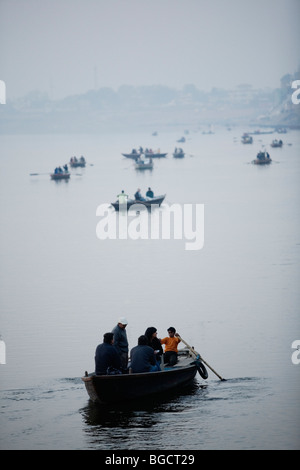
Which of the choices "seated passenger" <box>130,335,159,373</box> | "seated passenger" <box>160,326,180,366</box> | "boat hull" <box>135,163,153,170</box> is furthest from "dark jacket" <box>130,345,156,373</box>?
"boat hull" <box>135,163,153,170</box>

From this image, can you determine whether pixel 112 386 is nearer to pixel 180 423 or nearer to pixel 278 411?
pixel 180 423

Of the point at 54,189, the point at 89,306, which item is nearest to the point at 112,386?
the point at 89,306

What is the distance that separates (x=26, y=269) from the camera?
1139 inches

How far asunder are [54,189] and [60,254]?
1045 inches

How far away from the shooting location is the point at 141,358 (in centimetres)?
1501

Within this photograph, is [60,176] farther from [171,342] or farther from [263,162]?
[171,342]

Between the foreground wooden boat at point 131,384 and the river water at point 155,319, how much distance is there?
7.4 inches

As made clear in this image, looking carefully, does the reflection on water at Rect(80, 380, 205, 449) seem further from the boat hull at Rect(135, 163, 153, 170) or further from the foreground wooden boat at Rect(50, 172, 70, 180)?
the boat hull at Rect(135, 163, 153, 170)

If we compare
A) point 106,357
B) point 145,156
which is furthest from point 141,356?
point 145,156

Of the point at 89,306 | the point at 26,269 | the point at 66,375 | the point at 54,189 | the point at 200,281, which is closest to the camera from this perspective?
the point at 66,375

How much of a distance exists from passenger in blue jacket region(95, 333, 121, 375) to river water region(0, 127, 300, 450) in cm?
72

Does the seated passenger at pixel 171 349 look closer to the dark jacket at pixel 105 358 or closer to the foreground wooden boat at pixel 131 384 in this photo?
the foreground wooden boat at pixel 131 384

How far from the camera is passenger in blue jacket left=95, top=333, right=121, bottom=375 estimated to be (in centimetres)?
1463

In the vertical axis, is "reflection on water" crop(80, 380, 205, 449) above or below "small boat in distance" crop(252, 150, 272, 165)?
below
